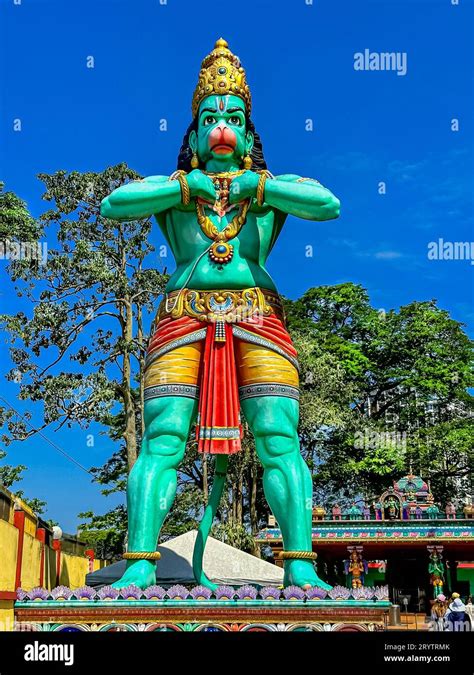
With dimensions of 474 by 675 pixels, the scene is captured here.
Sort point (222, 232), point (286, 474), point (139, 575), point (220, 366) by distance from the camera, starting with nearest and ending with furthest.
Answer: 1. point (139, 575)
2. point (286, 474)
3. point (220, 366)
4. point (222, 232)

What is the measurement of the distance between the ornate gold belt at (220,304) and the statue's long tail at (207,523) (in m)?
1.23

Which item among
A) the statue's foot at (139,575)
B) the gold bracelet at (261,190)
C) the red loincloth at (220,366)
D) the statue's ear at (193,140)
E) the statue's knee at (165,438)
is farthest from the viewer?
the statue's ear at (193,140)

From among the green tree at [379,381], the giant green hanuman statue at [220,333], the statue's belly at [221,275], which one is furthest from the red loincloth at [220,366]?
the green tree at [379,381]

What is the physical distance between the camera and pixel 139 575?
5.81 m

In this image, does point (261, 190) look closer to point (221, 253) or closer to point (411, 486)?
point (221, 253)

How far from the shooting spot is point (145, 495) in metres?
6.02

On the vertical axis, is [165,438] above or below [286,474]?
above

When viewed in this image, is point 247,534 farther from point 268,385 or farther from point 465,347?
point 268,385

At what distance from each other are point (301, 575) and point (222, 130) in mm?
3584

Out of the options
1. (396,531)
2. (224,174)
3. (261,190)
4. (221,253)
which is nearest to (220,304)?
(221,253)

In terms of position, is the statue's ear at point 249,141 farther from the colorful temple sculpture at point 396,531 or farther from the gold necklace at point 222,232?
the colorful temple sculpture at point 396,531

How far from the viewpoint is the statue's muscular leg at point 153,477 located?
5.93 m

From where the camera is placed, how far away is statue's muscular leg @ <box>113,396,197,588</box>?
233 inches
